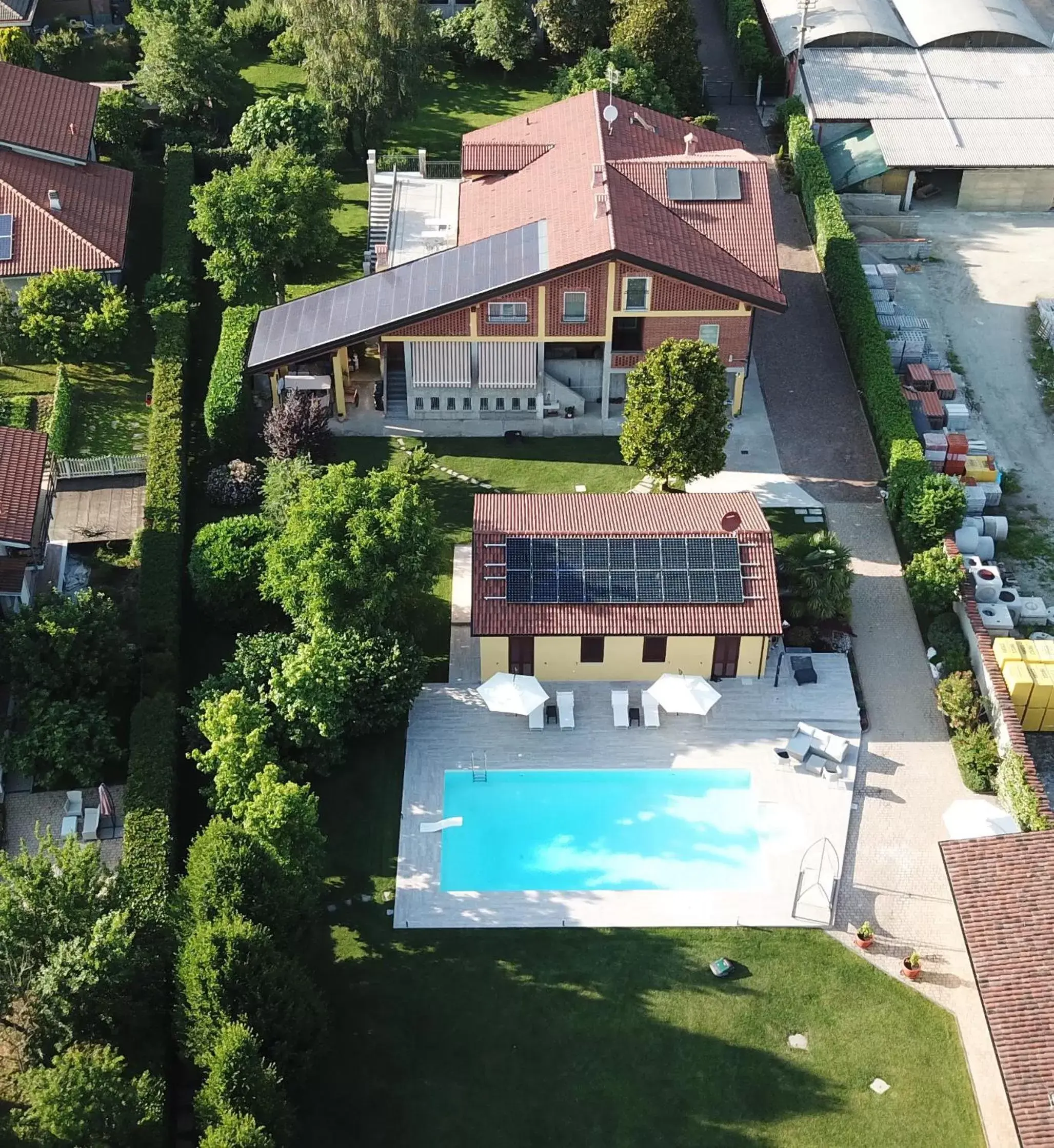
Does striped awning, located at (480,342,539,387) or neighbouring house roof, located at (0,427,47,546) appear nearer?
neighbouring house roof, located at (0,427,47,546)

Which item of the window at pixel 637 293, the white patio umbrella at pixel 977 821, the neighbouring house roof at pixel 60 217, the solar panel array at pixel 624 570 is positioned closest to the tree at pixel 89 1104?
the solar panel array at pixel 624 570

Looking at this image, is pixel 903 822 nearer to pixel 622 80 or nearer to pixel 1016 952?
pixel 1016 952

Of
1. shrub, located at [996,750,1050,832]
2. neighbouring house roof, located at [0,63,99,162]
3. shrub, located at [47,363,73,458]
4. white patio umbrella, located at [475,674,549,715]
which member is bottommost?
shrub, located at [996,750,1050,832]

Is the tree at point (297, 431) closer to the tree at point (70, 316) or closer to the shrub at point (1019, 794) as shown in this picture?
the tree at point (70, 316)

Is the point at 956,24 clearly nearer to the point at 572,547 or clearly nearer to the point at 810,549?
the point at 810,549

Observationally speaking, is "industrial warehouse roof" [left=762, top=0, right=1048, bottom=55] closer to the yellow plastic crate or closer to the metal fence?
the metal fence

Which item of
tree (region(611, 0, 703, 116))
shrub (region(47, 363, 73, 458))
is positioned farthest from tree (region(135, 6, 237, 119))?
tree (region(611, 0, 703, 116))

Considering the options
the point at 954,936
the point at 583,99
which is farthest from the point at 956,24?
the point at 954,936
